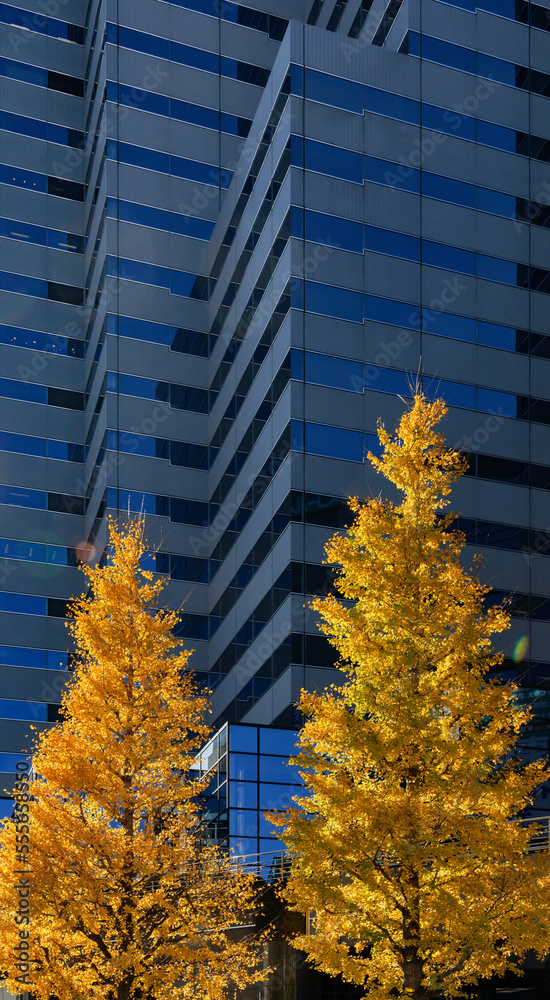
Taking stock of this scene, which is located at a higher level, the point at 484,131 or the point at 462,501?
the point at 484,131

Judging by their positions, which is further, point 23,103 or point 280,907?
point 23,103

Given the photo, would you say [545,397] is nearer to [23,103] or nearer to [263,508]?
[263,508]

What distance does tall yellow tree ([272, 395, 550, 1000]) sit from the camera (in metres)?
17.0

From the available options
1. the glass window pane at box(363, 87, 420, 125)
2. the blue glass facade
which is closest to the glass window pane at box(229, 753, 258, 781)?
the blue glass facade

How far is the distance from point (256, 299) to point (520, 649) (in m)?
18.6

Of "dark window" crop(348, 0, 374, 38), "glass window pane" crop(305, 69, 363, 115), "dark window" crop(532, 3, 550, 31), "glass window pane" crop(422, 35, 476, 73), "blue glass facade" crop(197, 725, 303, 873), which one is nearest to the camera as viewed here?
"blue glass facade" crop(197, 725, 303, 873)

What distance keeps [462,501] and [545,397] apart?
269 inches

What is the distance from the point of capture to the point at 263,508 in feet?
155

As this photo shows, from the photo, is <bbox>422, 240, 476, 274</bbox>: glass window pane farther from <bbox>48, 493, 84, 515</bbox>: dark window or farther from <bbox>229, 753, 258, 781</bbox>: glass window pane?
<bbox>48, 493, 84, 515</bbox>: dark window

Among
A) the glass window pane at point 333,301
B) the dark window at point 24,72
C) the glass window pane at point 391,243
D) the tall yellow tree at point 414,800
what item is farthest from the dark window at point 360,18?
the tall yellow tree at point 414,800

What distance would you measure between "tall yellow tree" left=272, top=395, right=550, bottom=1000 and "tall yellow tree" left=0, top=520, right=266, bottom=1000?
295 cm

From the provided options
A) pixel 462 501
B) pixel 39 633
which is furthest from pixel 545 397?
pixel 39 633

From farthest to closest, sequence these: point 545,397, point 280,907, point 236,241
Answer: point 236,241, point 545,397, point 280,907

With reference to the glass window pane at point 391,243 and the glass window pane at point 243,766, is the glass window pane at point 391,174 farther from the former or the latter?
the glass window pane at point 243,766
